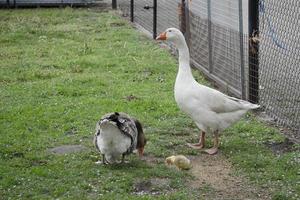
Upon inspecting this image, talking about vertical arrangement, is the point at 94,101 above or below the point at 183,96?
below

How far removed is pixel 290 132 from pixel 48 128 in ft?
8.99

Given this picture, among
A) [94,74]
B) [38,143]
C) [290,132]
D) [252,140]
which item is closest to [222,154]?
[252,140]

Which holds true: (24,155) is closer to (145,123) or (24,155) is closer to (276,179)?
(145,123)

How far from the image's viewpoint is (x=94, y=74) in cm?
1074

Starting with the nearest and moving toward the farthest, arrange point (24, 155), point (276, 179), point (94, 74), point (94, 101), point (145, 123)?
1. point (276, 179)
2. point (24, 155)
3. point (145, 123)
4. point (94, 101)
5. point (94, 74)

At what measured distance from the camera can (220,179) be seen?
6.34 meters

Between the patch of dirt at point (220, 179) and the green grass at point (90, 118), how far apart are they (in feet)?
0.32

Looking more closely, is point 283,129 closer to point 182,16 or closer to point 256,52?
point 256,52

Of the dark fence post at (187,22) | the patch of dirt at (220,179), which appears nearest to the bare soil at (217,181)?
the patch of dirt at (220,179)

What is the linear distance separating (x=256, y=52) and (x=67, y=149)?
2.83m

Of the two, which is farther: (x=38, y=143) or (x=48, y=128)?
(x=48, y=128)

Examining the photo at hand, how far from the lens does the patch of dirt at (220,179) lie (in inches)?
233

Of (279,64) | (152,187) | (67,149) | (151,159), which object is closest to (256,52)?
(279,64)

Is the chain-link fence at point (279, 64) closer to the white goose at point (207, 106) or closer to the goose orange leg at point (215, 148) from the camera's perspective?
the white goose at point (207, 106)
